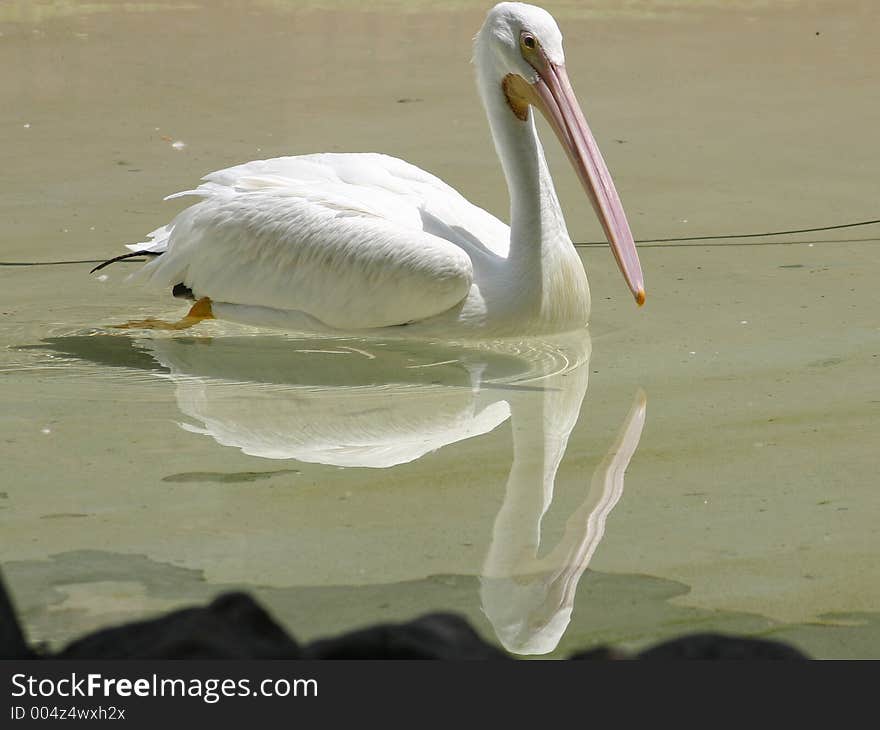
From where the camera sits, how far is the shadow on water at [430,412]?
2.81m

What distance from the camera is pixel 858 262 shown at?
5016 millimetres

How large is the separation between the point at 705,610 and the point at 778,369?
1511 mm

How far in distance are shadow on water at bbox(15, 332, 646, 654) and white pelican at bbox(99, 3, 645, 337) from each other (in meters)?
0.11

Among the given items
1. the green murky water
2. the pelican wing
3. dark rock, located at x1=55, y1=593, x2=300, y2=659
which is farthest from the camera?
the pelican wing

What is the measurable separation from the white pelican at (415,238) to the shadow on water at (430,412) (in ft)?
0.38

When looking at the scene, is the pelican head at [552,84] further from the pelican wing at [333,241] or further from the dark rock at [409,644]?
the dark rock at [409,644]

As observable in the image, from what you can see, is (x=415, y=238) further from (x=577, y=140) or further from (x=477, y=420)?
(x=477, y=420)

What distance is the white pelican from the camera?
13.7ft

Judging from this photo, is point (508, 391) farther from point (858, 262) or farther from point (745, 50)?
point (745, 50)

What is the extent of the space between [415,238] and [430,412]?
1.98ft

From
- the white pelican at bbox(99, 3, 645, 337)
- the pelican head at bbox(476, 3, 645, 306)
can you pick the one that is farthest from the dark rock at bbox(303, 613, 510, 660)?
the pelican head at bbox(476, 3, 645, 306)

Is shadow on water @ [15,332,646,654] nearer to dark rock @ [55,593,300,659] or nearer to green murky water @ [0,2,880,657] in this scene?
green murky water @ [0,2,880,657]

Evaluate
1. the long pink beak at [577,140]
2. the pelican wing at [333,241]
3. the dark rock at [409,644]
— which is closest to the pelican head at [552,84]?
the long pink beak at [577,140]

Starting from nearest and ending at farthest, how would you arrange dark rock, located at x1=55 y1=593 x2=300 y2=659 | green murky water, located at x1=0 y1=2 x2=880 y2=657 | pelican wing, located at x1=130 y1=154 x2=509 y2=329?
dark rock, located at x1=55 y1=593 x2=300 y2=659 < green murky water, located at x1=0 y1=2 x2=880 y2=657 < pelican wing, located at x1=130 y1=154 x2=509 y2=329
